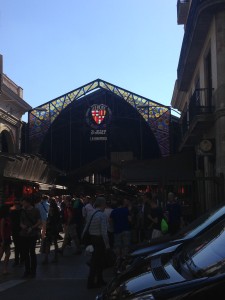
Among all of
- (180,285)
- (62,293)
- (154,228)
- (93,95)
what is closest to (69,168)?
(93,95)

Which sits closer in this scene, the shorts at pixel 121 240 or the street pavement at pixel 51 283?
the street pavement at pixel 51 283

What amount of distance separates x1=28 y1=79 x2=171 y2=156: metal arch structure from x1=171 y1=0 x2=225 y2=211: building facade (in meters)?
10.9

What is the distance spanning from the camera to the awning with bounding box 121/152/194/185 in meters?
18.9

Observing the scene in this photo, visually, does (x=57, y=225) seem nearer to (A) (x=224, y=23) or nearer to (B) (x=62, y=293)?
(B) (x=62, y=293)

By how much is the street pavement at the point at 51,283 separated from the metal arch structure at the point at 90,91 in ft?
73.3

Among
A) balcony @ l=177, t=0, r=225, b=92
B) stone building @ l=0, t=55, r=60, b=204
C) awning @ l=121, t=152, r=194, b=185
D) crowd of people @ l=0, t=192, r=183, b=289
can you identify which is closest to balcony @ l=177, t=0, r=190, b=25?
balcony @ l=177, t=0, r=225, b=92

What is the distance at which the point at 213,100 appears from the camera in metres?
17.4

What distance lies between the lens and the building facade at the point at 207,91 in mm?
16531

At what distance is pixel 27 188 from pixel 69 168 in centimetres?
1294

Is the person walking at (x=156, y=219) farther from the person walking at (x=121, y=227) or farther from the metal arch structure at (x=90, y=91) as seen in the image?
the metal arch structure at (x=90, y=91)

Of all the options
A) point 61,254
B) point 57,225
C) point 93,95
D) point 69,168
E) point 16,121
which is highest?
point 93,95

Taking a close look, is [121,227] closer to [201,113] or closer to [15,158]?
[201,113]

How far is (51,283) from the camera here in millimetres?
9180

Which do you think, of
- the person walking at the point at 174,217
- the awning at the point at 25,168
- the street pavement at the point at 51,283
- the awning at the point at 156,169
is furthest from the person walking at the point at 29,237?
the awning at the point at 25,168
